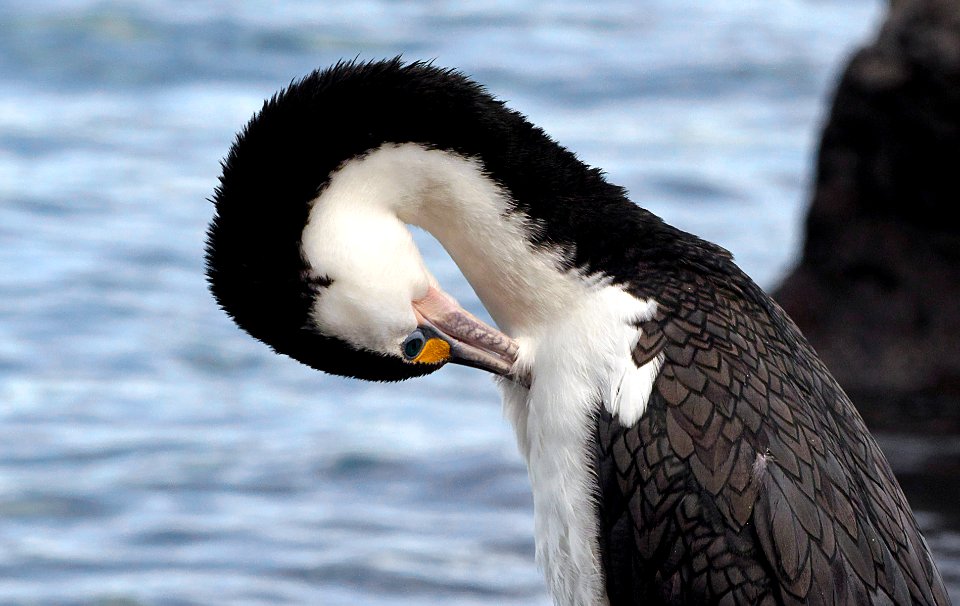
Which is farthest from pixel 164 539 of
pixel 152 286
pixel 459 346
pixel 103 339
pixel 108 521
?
pixel 459 346

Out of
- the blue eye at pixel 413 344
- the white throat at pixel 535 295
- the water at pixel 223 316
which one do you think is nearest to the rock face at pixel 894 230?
the water at pixel 223 316

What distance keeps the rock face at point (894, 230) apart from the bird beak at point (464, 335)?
4.14 metres

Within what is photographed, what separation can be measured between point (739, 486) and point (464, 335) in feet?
2.94

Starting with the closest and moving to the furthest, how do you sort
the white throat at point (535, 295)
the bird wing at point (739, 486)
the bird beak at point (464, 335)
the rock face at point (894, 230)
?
the bird wing at point (739, 486) < the white throat at point (535, 295) < the bird beak at point (464, 335) < the rock face at point (894, 230)

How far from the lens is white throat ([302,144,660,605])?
4363 mm

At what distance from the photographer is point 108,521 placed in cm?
810

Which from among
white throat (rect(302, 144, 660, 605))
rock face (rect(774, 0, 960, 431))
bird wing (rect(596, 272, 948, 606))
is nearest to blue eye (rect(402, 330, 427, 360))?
white throat (rect(302, 144, 660, 605))

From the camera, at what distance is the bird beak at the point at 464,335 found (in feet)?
14.8

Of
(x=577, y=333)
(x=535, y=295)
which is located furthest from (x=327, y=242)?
(x=577, y=333)

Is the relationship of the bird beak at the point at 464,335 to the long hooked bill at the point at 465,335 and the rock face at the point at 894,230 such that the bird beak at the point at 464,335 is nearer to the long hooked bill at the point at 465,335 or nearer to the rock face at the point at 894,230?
the long hooked bill at the point at 465,335

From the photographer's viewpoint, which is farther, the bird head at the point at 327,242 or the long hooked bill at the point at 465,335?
the long hooked bill at the point at 465,335

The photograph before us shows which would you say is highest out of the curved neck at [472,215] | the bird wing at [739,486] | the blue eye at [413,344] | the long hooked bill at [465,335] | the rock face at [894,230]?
the rock face at [894,230]

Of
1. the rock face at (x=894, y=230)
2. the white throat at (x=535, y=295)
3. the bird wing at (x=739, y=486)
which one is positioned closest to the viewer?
the bird wing at (x=739, y=486)

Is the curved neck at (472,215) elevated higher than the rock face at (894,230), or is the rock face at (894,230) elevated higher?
the rock face at (894,230)
